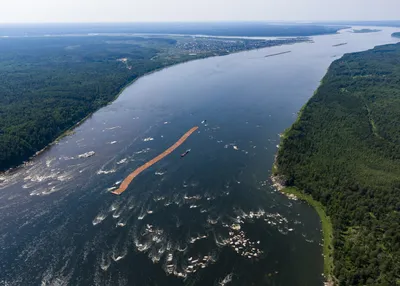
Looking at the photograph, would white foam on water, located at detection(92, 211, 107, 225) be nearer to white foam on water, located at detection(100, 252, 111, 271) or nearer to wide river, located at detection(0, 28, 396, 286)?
wide river, located at detection(0, 28, 396, 286)

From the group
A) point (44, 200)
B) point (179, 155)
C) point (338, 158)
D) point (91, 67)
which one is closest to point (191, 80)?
point (91, 67)

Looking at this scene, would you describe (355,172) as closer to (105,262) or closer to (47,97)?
(105,262)

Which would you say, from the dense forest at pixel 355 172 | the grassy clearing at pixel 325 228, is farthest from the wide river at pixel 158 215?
the dense forest at pixel 355 172

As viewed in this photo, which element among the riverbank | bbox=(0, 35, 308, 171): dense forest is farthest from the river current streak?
bbox=(0, 35, 308, 171): dense forest

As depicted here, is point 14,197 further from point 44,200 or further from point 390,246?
point 390,246

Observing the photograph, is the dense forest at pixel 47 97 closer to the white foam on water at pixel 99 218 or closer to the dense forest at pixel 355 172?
the white foam on water at pixel 99 218
